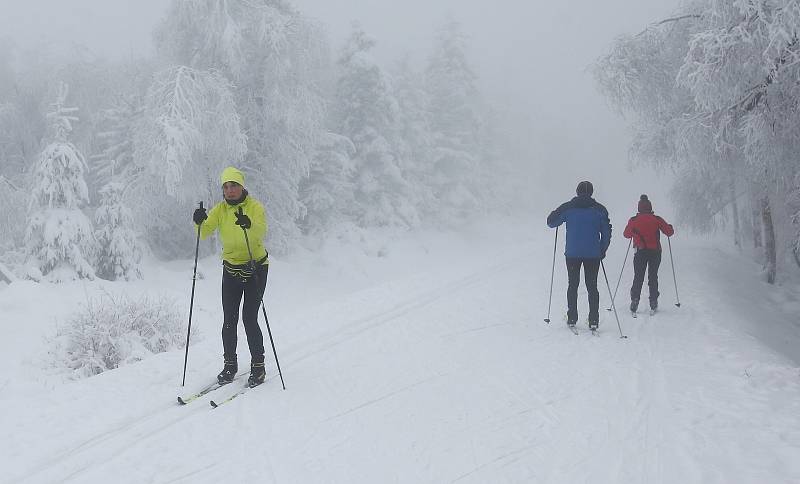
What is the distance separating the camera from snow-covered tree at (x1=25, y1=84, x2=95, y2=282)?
14.5m

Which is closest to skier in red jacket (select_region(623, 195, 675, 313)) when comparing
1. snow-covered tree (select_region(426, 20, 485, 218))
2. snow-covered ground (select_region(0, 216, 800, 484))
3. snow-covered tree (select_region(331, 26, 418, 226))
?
snow-covered ground (select_region(0, 216, 800, 484))

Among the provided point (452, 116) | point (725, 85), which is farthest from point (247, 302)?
point (452, 116)

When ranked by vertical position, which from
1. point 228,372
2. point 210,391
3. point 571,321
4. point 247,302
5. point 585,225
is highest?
point 585,225

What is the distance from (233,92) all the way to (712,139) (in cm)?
1452

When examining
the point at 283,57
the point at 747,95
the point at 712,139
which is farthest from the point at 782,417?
the point at 283,57

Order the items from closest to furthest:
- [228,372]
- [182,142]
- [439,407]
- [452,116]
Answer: [439,407] < [228,372] < [182,142] < [452,116]

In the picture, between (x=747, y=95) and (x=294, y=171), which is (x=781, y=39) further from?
(x=294, y=171)

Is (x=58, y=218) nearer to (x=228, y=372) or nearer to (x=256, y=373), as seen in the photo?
(x=228, y=372)

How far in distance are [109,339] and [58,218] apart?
8.06m

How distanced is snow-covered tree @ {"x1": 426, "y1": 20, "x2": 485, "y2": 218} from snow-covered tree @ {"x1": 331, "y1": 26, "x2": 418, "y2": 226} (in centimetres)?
552

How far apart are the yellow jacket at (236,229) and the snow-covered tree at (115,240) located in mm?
11896

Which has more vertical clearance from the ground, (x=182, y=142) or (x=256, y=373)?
(x=182, y=142)

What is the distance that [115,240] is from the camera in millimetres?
16109

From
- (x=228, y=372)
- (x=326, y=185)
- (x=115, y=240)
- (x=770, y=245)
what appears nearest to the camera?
(x=228, y=372)
